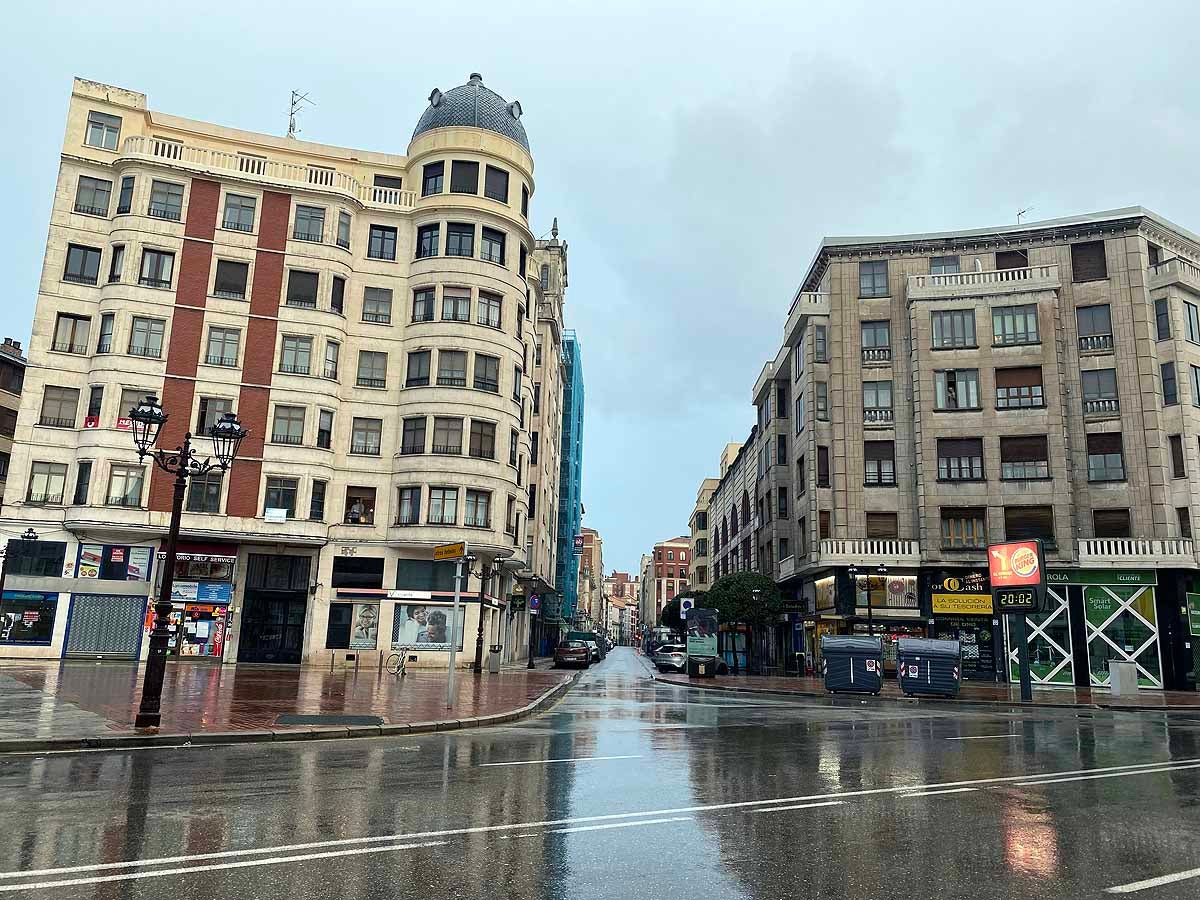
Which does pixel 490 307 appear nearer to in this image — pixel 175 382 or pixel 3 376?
pixel 175 382

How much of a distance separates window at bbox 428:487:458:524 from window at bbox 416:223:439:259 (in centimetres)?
1179

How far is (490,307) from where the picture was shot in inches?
1593

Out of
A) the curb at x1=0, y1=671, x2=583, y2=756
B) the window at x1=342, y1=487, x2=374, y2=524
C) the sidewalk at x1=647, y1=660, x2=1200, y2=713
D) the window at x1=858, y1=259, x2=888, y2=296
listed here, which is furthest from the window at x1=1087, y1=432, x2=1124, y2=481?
the window at x1=342, y1=487, x2=374, y2=524

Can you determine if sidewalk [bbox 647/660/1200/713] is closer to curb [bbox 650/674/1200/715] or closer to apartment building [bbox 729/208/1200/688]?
curb [bbox 650/674/1200/715]

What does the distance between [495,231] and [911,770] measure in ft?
114

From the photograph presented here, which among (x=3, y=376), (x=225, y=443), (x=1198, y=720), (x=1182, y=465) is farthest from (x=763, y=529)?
(x=3, y=376)

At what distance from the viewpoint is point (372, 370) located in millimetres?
40000

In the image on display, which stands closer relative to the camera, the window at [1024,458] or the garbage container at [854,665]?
the garbage container at [854,665]

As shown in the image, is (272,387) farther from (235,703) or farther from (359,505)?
(235,703)

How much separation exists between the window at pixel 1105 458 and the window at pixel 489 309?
28.7m

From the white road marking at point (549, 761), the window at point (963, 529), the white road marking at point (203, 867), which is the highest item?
the window at point (963, 529)

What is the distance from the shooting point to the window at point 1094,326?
38.9 meters

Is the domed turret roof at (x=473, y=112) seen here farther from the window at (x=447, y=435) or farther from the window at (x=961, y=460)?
the window at (x=961, y=460)

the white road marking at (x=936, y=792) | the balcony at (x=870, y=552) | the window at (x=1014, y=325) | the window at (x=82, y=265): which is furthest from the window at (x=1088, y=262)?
the window at (x=82, y=265)
